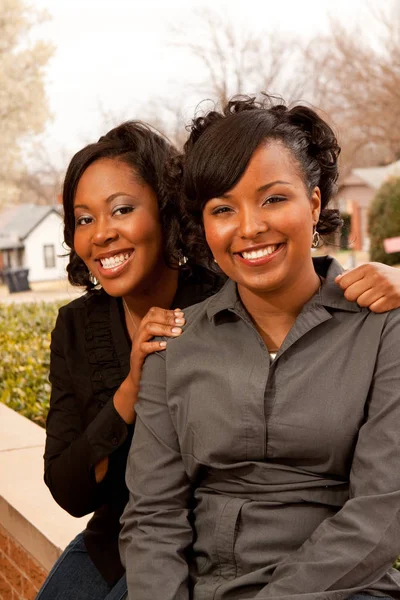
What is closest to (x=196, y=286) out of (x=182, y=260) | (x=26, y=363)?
(x=182, y=260)

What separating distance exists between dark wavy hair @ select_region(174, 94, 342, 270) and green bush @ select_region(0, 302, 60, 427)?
141 inches

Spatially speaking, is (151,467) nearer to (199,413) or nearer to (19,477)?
(199,413)

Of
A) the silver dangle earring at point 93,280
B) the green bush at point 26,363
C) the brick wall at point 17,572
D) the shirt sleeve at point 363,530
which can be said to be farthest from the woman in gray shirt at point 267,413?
the green bush at point 26,363

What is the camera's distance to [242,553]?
176 centimetres

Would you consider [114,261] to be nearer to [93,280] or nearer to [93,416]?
[93,280]

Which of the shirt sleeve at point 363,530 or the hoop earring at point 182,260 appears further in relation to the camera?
the hoop earring at point 182,260

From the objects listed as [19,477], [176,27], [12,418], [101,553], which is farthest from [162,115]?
[101,553]

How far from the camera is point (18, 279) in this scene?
15.9 meters

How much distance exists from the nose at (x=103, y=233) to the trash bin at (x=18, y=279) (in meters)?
13.9

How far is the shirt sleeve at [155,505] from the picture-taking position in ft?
5.99

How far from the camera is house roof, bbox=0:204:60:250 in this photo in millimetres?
15977

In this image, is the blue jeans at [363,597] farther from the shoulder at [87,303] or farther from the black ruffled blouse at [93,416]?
the shoulder at [87,303]

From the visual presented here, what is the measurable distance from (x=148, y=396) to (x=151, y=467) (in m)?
0.16

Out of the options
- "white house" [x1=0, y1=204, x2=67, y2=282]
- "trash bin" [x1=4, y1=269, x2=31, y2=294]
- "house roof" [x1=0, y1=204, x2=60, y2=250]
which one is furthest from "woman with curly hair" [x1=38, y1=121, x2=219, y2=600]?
"trash bin" [x1=4, y1=269, x2=31, y2=294]
